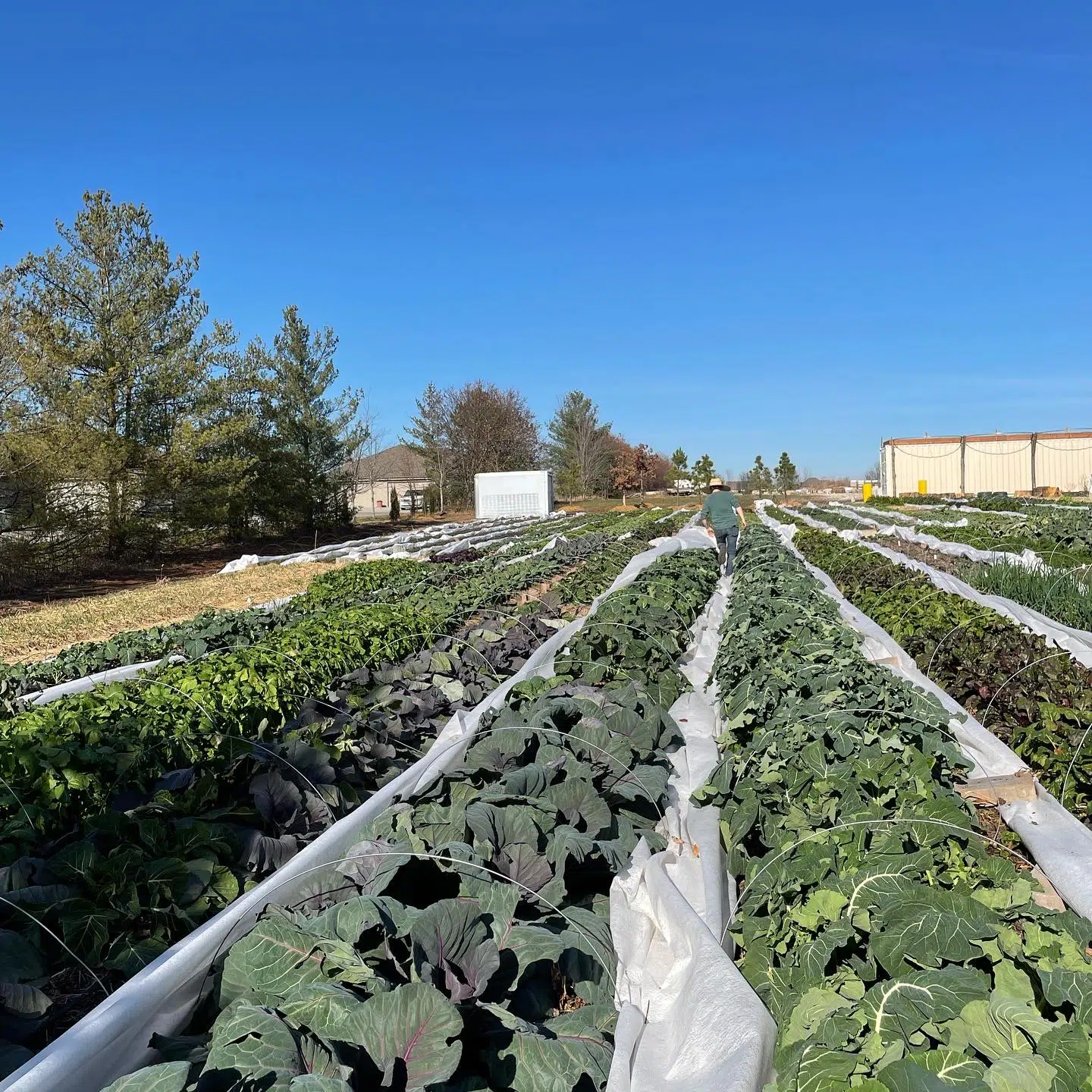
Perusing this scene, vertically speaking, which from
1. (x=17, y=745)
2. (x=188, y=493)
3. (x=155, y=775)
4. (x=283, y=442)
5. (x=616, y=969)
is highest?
(x=283, y=442)

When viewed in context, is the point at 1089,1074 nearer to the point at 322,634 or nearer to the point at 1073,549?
the point at 322,634

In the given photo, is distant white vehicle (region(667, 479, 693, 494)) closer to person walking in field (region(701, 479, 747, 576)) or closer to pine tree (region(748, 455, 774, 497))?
pine tree (region(748, 455, 774, 497))

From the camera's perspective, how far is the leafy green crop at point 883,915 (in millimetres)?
1898

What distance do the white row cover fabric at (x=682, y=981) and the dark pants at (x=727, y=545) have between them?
27.9ft

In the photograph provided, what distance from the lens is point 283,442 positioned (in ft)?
92.6

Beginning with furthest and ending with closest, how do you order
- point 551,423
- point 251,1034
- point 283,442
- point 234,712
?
point 551,423, point 283,442, point 234,712, point 251,1034

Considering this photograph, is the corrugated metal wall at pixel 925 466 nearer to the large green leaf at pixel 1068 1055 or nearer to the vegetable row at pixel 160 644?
the vegetable row at pixel 160 644

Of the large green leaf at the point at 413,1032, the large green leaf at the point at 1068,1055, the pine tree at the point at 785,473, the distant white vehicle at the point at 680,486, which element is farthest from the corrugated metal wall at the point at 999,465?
the large green leaf at the point at 413,1032

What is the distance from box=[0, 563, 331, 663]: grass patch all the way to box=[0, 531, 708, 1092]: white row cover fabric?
7.50 meters

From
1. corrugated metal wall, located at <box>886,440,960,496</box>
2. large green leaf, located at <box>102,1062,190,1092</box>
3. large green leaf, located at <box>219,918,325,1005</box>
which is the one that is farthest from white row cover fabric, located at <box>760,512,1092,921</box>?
corrugated metal wall, located at <box>886,440,960,496</box>

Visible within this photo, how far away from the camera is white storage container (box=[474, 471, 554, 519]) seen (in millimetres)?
34062

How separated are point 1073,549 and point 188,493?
18.7m

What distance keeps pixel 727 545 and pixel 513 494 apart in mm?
22349

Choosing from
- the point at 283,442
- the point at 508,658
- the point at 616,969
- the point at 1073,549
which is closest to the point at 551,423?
the point at 283,442
